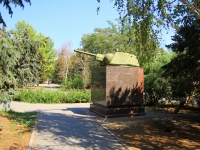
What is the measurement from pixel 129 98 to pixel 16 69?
18.1ft

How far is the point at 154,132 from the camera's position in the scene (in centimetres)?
747

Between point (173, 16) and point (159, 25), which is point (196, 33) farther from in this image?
point (159, 25)

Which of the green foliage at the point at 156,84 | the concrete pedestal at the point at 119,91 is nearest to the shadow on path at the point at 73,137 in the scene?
the concrete pedestal at the point at 119,91

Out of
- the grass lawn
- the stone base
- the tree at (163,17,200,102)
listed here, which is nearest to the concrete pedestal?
the stone base

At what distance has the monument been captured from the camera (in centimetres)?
1028

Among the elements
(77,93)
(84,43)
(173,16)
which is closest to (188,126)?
(173,16)

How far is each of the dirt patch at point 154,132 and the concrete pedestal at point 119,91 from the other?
57 centimetres

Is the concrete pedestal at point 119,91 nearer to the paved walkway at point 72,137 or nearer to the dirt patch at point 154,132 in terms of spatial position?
the dirt patch at point 154,132

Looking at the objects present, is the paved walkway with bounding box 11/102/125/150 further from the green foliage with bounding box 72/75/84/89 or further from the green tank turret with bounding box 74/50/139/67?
the green foliage with bounding box 72/75/84/89

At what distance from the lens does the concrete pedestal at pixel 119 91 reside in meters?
10.3

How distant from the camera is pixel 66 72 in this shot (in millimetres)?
40469

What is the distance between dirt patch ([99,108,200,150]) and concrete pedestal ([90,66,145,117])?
1.85ft

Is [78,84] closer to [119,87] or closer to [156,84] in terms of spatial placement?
[156,84]

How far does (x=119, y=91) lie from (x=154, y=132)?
3380 millimetres
